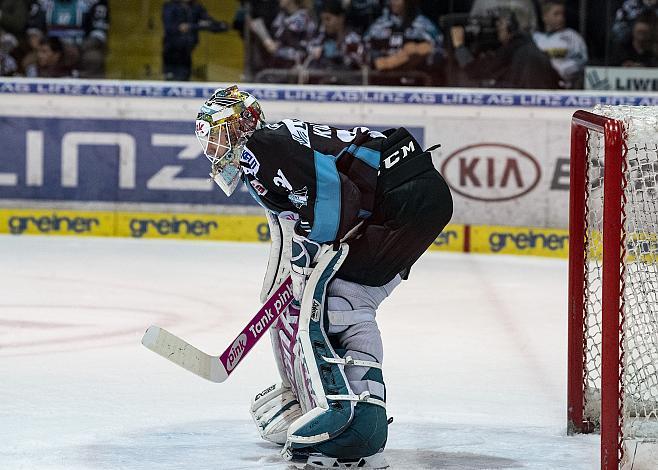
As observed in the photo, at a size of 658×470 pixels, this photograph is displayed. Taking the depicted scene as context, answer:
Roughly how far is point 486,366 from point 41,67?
3.93m

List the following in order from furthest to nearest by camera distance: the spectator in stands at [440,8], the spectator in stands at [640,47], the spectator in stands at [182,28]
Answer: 1. the spectator in stands at [182,28]
2. the spectator in stands at [440,8]
3. the spectator in stands at [640,47]

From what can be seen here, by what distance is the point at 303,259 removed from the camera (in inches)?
113

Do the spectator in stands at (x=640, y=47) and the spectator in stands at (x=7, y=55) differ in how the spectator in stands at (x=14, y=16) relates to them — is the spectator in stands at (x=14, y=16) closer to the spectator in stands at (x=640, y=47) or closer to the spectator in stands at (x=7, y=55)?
the spectator in stands at (x=7, y=55)

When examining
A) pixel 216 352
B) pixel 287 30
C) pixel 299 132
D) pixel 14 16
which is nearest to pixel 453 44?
pixel 287 30

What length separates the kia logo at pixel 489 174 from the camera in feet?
22.4

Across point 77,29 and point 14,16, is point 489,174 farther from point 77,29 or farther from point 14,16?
point 14,16

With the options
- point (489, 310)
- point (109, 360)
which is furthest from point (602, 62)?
point (109, 360)

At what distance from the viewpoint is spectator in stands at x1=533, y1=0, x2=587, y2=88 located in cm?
689

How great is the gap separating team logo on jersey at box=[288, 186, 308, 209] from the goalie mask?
0.18 metres

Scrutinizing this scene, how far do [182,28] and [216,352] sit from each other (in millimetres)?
3213

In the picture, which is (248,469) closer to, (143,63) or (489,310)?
(489,310)

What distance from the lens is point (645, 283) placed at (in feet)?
10.5

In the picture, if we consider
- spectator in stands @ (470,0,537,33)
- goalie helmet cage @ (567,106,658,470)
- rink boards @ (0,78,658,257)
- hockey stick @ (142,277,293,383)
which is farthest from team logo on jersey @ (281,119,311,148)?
spectator in stands @ (470,0,537,33)

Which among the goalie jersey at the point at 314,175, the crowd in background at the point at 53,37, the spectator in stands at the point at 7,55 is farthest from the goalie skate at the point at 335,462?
the spectator in stands at the point at 7,55
